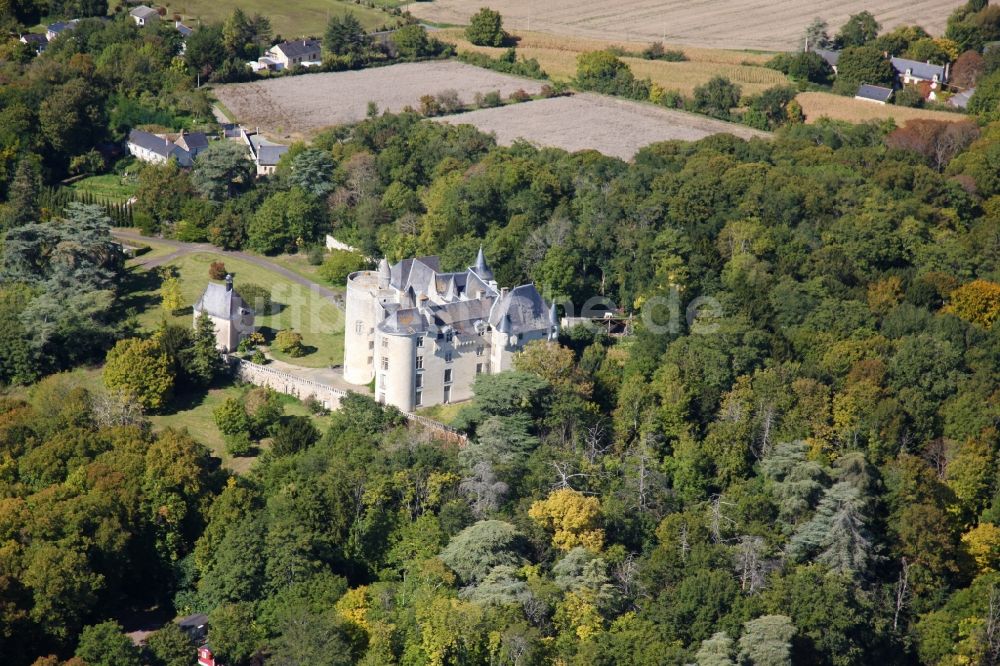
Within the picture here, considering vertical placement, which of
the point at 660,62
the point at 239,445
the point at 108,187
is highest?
the point at 660,62

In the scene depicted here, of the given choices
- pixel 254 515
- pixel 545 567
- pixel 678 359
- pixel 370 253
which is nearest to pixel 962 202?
pixel 678 359

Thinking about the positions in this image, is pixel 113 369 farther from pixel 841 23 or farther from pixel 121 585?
pixel 841 23

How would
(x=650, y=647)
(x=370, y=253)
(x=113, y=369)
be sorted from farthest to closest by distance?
(x=370, y=253) < (x=113, y=369) < (x=650, y=647)

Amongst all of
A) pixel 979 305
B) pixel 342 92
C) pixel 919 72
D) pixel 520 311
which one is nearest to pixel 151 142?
pixel 342 92

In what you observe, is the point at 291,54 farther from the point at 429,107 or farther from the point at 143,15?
the point at 429,107

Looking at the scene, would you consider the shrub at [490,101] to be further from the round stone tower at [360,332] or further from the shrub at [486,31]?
the round stone tower at [360,332]

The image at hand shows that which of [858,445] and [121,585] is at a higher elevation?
[858,445]

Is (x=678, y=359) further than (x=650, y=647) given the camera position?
Yes

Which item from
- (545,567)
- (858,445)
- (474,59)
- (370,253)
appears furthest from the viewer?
(474,59)
